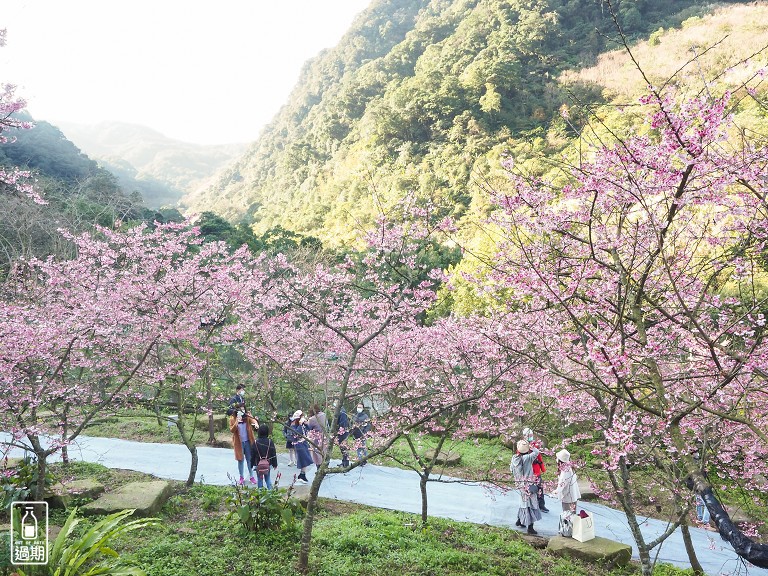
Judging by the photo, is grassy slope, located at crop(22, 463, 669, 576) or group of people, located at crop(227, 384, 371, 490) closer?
grassy slope, located at crop(22, 463, 669, 576)

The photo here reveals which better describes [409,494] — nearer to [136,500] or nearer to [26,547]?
[136,500]

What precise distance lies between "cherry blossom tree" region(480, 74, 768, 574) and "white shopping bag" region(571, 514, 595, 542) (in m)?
1.96

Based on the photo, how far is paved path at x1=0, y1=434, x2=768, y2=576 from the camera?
312 inches

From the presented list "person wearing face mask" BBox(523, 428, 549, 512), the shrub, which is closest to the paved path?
"person wearing face mask" BBox(523, 428, 549, 512)

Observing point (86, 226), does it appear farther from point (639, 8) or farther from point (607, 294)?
point (639, 8)

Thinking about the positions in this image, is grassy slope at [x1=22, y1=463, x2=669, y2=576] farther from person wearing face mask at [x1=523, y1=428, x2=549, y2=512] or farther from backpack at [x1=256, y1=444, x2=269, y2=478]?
person wearing face mask at [x1=523, y1=428, x2=549, y2=512]

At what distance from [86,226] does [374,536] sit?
723 inches

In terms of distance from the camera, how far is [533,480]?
→ 23.1 feet

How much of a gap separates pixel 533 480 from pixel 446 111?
107ft

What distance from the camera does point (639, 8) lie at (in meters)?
38.9

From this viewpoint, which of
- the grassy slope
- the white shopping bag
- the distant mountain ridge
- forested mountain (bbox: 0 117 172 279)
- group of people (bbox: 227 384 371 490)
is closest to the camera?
the grassy slope

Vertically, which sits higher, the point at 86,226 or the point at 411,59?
the point at 411,59

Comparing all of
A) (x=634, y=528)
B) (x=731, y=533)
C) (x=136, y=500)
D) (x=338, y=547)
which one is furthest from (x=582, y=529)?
(x=136, y=500)

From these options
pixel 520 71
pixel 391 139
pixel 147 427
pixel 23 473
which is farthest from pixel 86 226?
pixel 520 71
